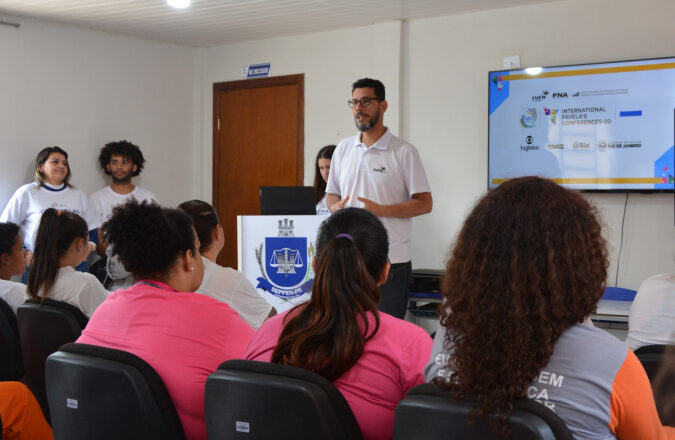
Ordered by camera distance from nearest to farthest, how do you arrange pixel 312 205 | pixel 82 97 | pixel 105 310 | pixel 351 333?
pixel 351 333, pixel 105 310, pixel 312 205, pixel 82 97

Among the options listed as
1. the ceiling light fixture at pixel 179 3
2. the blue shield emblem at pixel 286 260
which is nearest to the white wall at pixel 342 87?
the ceiling light fixture at pixel 179 3

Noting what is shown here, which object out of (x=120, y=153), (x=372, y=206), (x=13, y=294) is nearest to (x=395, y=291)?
(x=372, y=206)

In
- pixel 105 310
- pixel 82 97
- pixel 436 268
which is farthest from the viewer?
pixel 82 97

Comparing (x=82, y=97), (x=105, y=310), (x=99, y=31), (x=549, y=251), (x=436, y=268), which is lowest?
(x=436, y=268)

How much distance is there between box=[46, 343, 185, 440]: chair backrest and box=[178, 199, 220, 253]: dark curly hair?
3.12ft

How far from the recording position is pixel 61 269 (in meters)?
2.73

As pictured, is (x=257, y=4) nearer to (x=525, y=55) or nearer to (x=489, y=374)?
(x=525, y=55)

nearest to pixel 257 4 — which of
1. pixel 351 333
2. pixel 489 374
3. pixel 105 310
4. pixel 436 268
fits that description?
pixel 436 268

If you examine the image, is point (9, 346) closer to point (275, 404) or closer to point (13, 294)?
point (13, 294)

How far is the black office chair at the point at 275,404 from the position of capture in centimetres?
129

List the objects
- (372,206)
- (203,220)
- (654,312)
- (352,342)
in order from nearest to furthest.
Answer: (352,342) → (654,312) → (203,220) → (372,206)

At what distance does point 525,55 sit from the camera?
16.5 feet

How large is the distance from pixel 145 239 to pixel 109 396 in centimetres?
53

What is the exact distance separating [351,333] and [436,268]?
13.5ft
